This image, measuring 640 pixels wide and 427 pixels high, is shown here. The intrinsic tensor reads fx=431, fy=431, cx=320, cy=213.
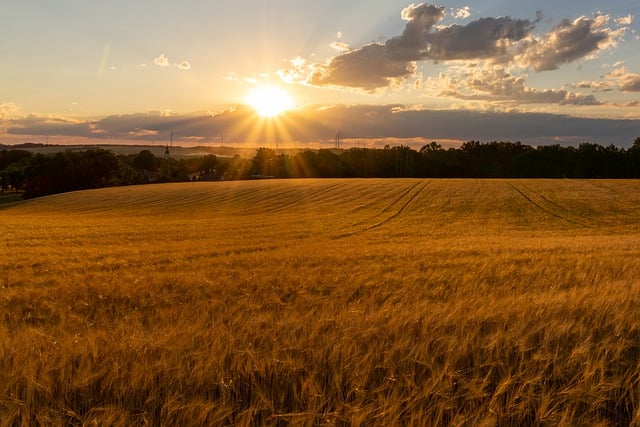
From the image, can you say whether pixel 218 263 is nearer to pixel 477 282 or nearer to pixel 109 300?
pixel 109 300

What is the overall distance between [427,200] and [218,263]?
3555cm

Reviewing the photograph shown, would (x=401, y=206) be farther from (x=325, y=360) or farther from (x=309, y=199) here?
(x=325, y=360)

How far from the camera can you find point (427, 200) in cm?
4366

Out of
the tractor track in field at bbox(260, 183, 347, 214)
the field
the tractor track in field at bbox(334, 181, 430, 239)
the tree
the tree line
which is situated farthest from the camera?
the tree

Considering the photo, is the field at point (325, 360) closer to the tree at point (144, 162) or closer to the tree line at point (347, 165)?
the tree line at point (347, 165)

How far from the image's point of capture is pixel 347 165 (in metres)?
103

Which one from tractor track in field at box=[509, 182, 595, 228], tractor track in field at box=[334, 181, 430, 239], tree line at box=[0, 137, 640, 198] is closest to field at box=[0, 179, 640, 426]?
tractor track in field at box=[334, 181, 430, 239]

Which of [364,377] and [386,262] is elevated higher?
[364,377]

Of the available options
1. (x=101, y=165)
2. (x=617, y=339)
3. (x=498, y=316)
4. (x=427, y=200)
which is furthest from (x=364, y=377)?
(x=101, y=165)

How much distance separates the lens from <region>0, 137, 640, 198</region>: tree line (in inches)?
3322

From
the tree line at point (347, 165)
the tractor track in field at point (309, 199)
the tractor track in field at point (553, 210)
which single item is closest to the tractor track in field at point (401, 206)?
the tractor track in field at point (309, 199)

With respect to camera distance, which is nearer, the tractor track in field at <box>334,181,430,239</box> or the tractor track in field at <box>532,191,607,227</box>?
the tractor track in field at <box>334,181,430,239</box>

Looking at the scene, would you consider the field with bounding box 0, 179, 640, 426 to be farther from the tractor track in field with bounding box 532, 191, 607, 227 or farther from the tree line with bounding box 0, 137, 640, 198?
the tree line with bounding box 0, 137, 640, 198

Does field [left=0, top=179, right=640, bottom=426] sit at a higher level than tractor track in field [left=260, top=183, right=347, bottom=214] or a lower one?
higher
